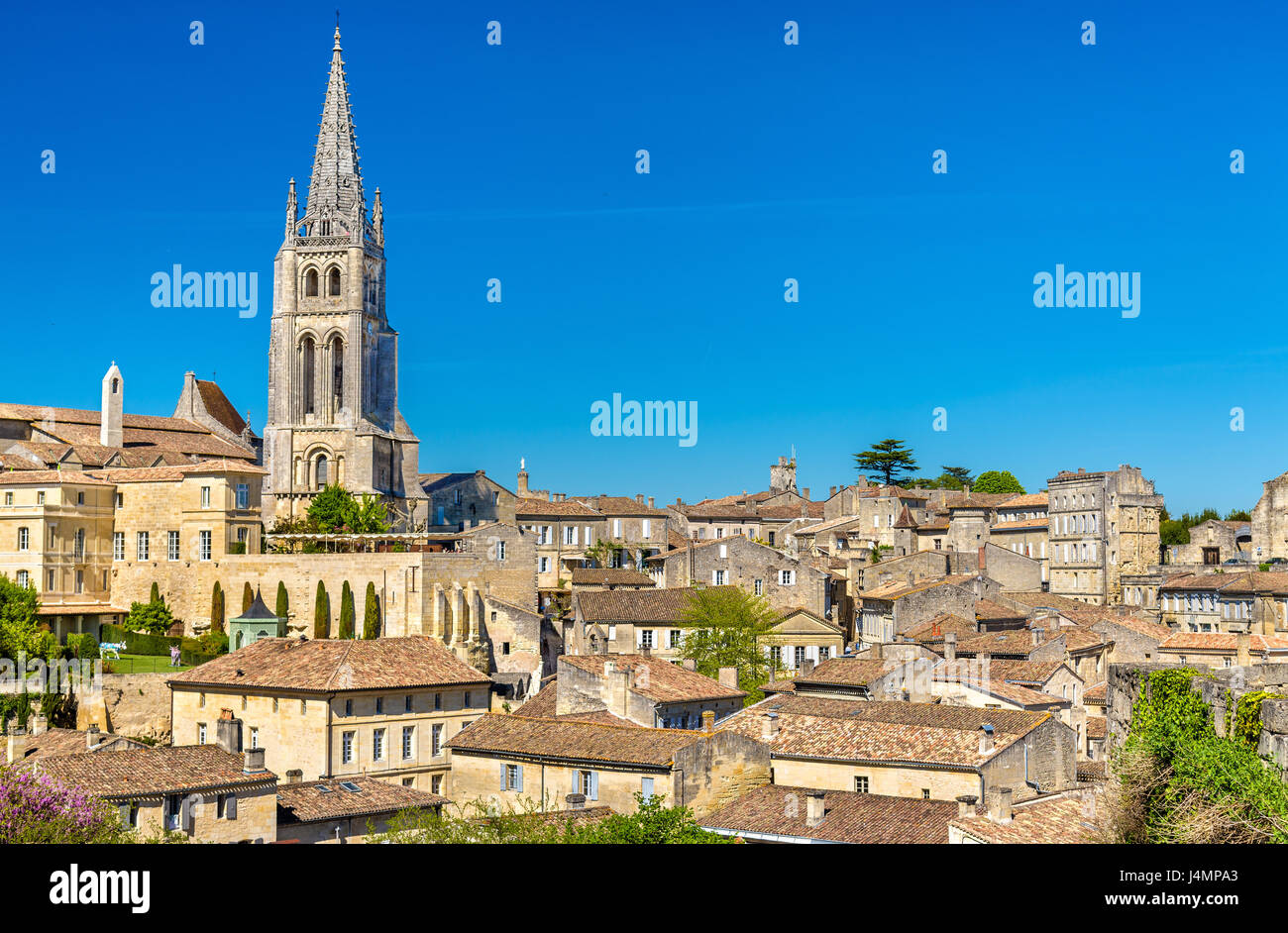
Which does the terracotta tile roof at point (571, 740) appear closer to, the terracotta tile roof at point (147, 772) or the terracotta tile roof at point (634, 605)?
the terracotta tile roof at point (147, 772)

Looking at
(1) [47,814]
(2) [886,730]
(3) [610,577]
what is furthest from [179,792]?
(3) [610,577]

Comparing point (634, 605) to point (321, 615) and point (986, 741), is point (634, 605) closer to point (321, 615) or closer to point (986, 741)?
point (321, 615)

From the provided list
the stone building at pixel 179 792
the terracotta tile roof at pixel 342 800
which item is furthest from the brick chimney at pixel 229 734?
the stone building at pixel 179 792

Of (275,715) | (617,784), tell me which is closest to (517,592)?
(275,715)

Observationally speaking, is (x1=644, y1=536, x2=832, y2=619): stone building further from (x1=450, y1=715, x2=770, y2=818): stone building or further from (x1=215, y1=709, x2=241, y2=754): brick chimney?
(x1=215, y1=709, x2=241, y2=754): brick chimney
